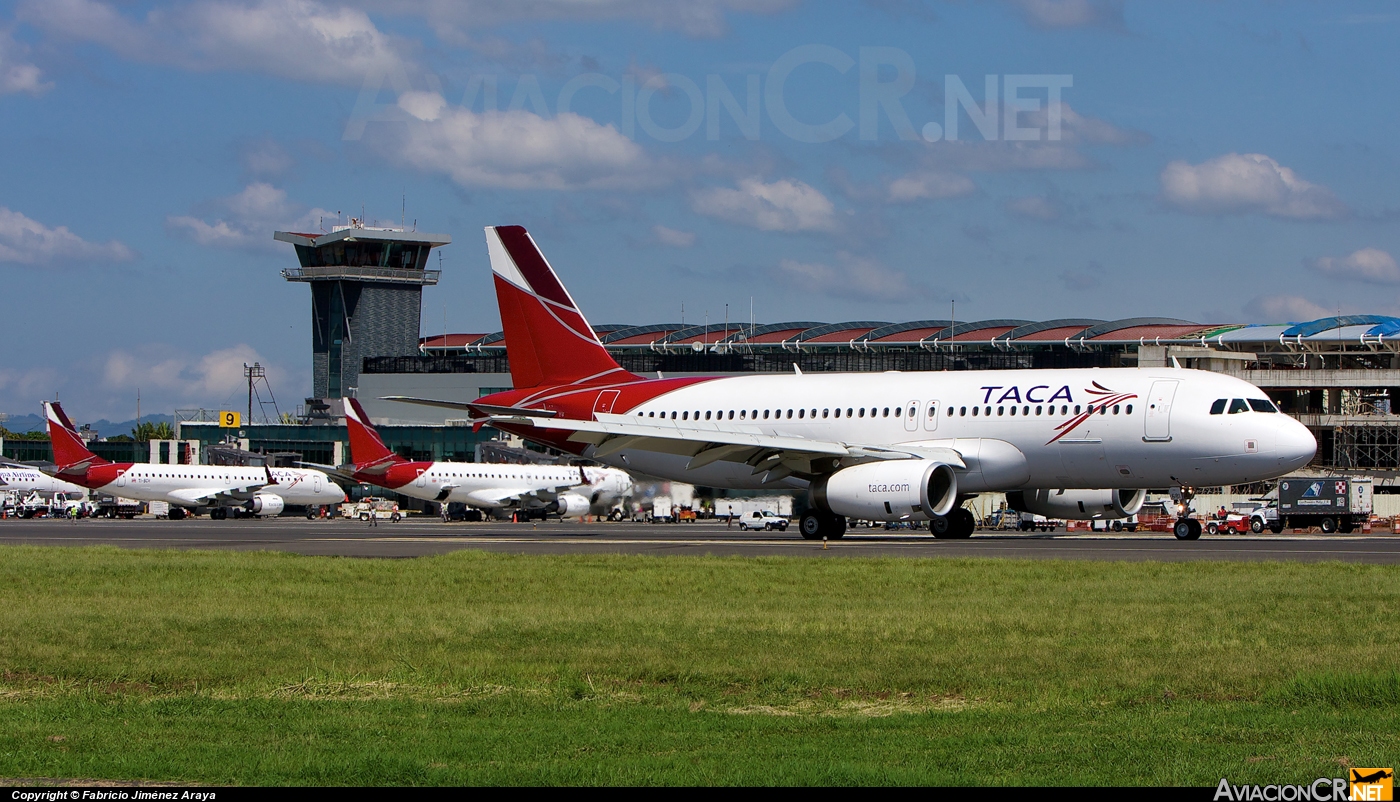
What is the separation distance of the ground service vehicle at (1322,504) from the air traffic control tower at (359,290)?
10876 centimetres

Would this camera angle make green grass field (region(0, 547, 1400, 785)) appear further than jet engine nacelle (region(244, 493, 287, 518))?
No

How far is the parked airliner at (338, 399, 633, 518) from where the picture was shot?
7731 centimetres

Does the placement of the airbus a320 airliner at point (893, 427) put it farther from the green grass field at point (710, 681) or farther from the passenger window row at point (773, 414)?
the green grass field at point (710, 681)

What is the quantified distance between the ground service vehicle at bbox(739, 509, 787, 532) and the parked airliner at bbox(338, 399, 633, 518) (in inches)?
420

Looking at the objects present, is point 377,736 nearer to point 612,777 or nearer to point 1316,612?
point 612,777

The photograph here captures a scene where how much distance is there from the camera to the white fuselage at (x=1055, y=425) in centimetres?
3431

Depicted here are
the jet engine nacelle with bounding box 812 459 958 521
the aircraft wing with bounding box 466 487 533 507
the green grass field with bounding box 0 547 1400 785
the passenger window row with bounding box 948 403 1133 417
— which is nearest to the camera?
the green grass field with bounding box 0 547 1400 785

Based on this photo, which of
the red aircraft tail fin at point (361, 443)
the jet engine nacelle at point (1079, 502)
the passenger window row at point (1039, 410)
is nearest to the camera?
the passenger window row at point (1039, 410)

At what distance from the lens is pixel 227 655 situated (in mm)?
13922

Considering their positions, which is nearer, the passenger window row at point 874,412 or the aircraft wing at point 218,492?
the passenger window row at point 874,412

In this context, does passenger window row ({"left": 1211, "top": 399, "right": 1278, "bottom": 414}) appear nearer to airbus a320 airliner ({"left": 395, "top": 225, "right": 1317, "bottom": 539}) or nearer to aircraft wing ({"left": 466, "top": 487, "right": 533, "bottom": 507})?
airbus a320 airliner ({"left": 395, "top": 225, "right": 1317, "bottom": 539})

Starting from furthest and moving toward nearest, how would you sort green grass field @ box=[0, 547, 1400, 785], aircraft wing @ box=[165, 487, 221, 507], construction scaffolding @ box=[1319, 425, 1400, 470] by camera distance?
1. construction scaffolding @ box=[1319, 425, 1400, 470]
2. aircraft wing @ box=[165, 487, 221, 507]
3. green grass field @ box=[0, 547, 1400, 785]

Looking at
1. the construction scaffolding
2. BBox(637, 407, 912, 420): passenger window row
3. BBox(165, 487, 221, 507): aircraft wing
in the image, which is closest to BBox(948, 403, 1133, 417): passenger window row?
BBox(637, 407, 912, 420): passenger window row

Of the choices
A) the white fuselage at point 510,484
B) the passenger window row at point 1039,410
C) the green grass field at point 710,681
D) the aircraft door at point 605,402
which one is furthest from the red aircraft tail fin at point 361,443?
the green grass field at point 710,681
